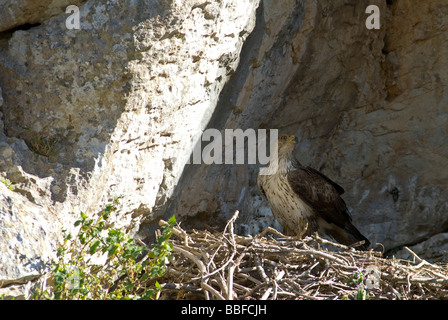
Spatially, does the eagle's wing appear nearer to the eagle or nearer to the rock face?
the eagle

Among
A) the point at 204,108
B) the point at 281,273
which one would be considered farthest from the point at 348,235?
the point at 204,108

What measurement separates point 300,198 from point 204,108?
1490 millimetres

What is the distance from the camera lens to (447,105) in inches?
315

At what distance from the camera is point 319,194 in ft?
22.3

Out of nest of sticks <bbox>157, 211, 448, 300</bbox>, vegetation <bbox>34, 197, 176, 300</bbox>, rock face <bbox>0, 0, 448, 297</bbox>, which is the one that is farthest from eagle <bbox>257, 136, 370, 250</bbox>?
vegetation <bbox>34, 197, 176, 300</bbox>

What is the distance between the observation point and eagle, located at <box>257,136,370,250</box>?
6.82m

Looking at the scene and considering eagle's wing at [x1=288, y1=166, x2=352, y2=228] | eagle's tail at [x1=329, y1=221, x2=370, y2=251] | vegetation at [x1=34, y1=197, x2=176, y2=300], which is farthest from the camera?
eagle's tail at [x1=329, y1=221, x2=370, y2=251]

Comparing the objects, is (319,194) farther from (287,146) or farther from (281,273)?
(281,273)

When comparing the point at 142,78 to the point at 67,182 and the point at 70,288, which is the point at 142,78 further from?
the point at 70,288

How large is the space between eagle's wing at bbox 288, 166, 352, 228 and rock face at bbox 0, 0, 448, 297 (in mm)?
709

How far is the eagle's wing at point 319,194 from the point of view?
267 inches

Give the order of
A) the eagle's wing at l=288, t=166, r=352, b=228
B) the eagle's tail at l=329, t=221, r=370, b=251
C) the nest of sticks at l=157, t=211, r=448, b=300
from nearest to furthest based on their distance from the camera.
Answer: the nest of sticks at l=157, t=211, r=448, b=300 → the eagle's wing at l=288, t=166, r=352, b=228 → the eagle's tail at l=329, t=221, r=370, b=251

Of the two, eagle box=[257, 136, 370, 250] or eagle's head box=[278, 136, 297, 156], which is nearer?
eagle box=[257, 136, 370, 250]

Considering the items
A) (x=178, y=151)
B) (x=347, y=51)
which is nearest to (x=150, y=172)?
(x=178, y=151)
